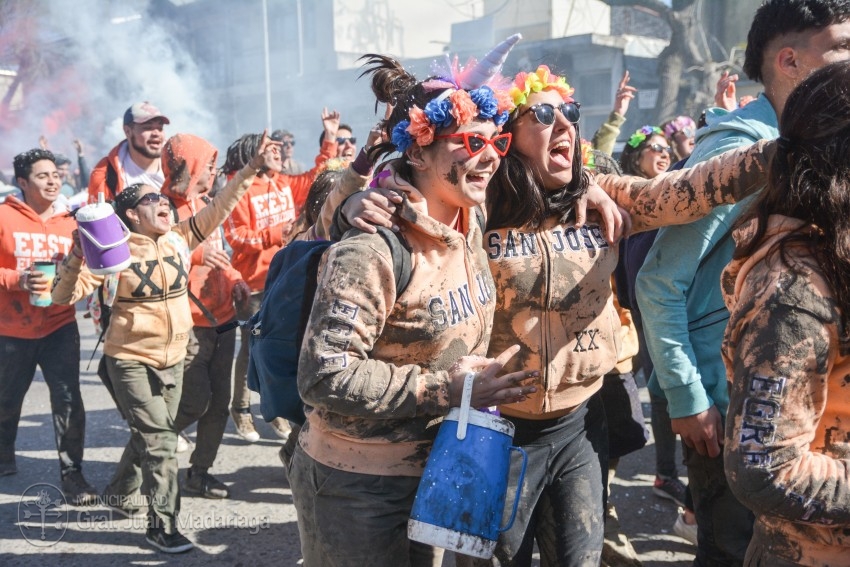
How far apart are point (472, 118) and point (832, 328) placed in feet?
3.78

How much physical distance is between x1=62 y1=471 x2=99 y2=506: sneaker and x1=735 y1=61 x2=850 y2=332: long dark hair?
4516 mm

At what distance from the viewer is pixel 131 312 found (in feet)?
14.3

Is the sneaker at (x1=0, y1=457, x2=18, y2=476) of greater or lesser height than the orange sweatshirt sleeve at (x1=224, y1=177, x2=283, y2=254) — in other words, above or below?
below

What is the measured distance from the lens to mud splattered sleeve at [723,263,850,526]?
4.94ft

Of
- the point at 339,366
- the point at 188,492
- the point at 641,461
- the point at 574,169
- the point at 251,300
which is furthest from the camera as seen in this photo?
the point at 251,300

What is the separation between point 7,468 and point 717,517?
477cm

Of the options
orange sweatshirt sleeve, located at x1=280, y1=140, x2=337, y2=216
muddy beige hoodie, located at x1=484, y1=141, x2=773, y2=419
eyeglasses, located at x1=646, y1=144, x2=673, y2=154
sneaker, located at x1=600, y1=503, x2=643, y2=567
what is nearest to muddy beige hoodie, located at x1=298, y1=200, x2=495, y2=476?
muddy beige hoodie, located at x1=484, y1=141, x2=773, y2=419

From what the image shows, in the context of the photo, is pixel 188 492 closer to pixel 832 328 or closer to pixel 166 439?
pixel 166 439

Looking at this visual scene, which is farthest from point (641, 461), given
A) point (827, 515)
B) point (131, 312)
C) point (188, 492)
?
point (827, 515)

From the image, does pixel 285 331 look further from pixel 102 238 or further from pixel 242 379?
pixel 242 379

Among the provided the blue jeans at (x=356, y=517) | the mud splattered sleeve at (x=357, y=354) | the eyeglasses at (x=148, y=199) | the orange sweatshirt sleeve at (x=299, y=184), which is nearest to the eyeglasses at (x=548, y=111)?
the mud splattered sleeve at (x=357, y=354)

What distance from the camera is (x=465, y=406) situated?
2.00 meters

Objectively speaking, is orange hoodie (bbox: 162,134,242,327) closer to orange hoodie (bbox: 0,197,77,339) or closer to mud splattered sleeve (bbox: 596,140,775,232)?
orange hoodie (bbox: 0,197,77,339)

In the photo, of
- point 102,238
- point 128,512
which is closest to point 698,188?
point 102,238
